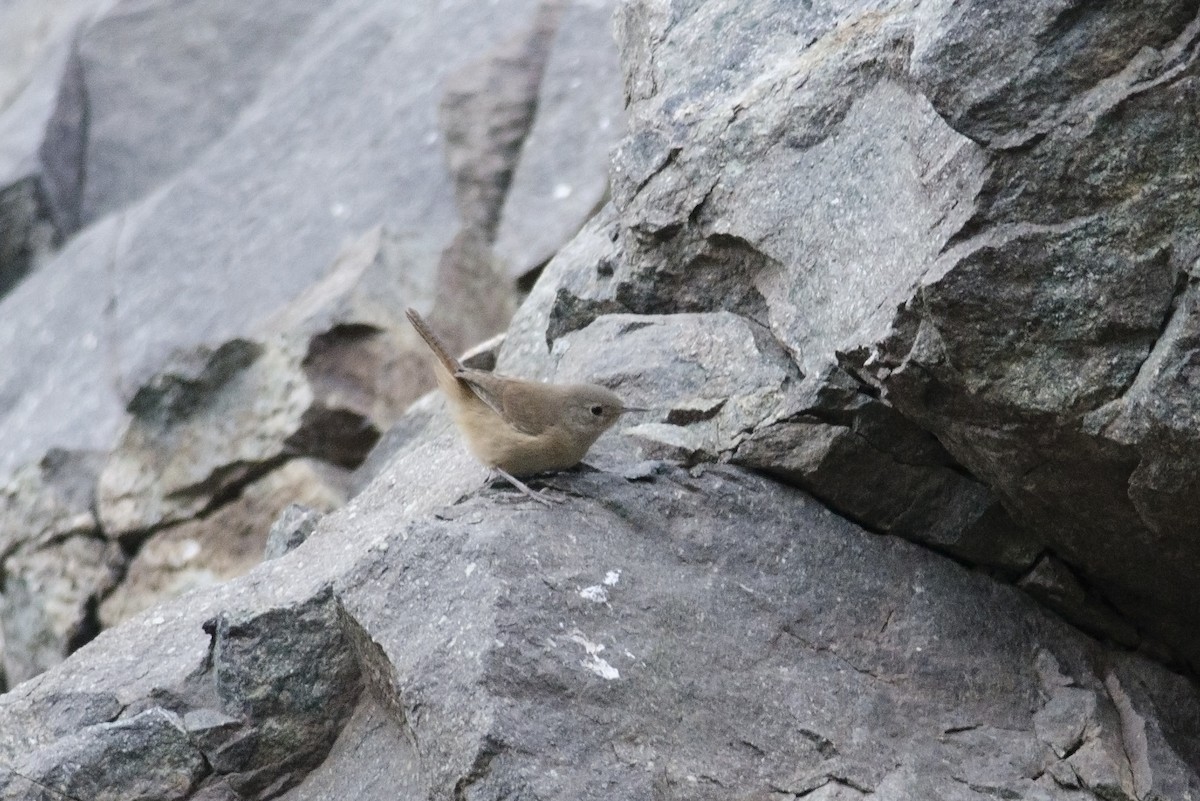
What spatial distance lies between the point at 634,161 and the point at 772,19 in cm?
96

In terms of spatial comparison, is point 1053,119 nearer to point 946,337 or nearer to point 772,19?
point 946,337

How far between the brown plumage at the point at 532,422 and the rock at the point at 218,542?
327 cm

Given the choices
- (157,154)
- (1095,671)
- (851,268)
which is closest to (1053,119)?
(851,268)

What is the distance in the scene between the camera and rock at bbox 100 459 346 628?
957cm

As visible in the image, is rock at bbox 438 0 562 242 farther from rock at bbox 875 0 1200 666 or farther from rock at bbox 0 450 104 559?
rock at bbox 875 0 1200 666

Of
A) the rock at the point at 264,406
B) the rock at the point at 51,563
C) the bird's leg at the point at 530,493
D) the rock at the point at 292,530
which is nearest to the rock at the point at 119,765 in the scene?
the rock at the point at 292,530

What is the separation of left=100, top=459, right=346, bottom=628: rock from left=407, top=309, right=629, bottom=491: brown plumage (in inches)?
129

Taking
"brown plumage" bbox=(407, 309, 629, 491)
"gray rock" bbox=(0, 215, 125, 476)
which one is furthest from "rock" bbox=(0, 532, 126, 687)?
"brown plumage" bbox=(407, 309, 629, 491)

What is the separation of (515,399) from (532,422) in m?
0.18

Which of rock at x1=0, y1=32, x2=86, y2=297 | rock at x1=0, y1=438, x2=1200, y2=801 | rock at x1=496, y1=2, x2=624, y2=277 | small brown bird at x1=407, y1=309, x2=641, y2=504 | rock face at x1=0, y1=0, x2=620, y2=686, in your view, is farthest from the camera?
rock at x1=0, y1=32, x2=86, y2=297

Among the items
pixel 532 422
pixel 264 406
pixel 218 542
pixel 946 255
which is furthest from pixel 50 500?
pixel 946 255

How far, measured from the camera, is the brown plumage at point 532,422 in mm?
6082

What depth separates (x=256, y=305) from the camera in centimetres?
1198

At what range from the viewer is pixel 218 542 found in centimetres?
977
